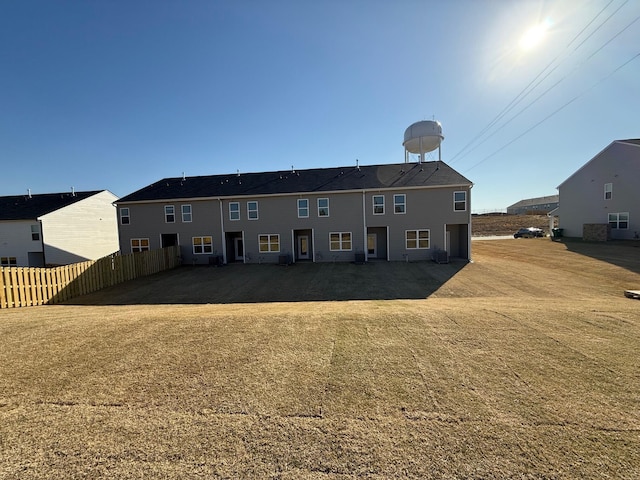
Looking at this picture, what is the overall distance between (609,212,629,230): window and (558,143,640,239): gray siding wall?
0.28 meters

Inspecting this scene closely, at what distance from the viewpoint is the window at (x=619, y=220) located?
27156mm

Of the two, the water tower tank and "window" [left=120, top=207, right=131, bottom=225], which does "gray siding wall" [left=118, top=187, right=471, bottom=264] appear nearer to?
"window" [left=120, top=207, right=131, bottom=225]

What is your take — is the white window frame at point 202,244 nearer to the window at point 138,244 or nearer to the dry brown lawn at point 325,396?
the window at point 138,244

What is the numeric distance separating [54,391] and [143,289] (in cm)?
1348

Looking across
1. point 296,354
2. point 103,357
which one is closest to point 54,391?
point 103,357

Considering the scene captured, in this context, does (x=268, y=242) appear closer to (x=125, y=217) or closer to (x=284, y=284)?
(x=284, y=284)

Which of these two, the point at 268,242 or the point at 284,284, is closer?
the point at 284,284

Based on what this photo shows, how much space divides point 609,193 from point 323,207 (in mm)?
30954

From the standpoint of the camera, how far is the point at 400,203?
21.0 metres

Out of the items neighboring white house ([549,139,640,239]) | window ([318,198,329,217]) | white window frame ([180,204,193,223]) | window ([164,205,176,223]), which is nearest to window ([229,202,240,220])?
white window frame ([180,204,193,223])

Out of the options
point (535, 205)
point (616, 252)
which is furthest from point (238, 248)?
point (535, 205)

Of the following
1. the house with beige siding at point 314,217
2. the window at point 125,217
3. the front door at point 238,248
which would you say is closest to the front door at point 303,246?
the house with beige siding at point 314,217

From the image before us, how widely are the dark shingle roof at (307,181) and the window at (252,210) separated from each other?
0.92 meters

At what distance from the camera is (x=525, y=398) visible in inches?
123
